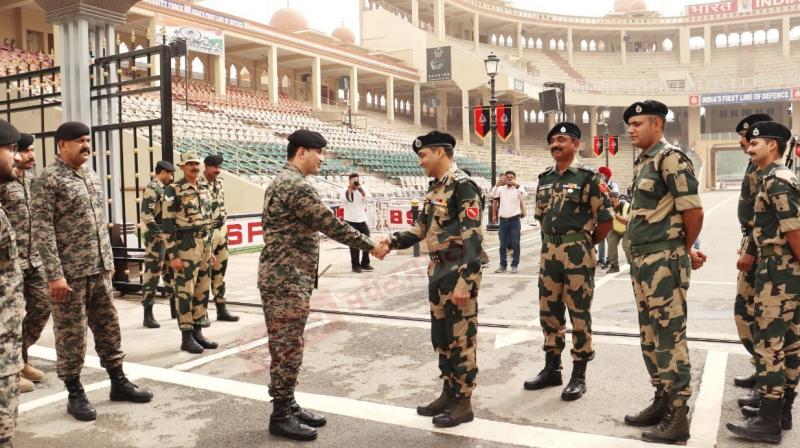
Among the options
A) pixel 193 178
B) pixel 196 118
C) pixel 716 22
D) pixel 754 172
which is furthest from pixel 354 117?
pixel 716 22

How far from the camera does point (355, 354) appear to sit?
571 cm

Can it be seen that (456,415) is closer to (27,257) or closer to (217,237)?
(27,257)

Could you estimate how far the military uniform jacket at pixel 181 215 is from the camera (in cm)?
612

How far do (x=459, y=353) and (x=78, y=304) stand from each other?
2.72 m

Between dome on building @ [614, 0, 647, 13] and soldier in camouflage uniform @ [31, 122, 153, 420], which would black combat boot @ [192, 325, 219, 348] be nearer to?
soldier in camouflage uniform @ [31, 122, 153, 420]

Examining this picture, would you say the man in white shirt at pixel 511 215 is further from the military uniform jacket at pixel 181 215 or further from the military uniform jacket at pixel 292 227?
the military uniform jacket at pixel 292 227

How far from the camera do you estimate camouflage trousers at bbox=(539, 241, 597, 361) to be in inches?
180

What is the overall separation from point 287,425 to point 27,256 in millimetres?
2207

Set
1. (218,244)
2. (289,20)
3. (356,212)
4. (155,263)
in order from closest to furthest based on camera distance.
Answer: (218,244) < (155,263) < (356,212) < (289,20)

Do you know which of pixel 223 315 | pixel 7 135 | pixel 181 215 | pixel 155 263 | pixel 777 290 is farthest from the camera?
pixel 155 263

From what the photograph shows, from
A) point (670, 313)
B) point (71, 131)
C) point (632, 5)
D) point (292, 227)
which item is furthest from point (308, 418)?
point (632, 5)

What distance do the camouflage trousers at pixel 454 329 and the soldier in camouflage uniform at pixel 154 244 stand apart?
13.0 feet

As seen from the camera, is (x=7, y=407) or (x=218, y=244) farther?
(x=218, y=244)

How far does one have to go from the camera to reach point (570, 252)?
4.57 m
